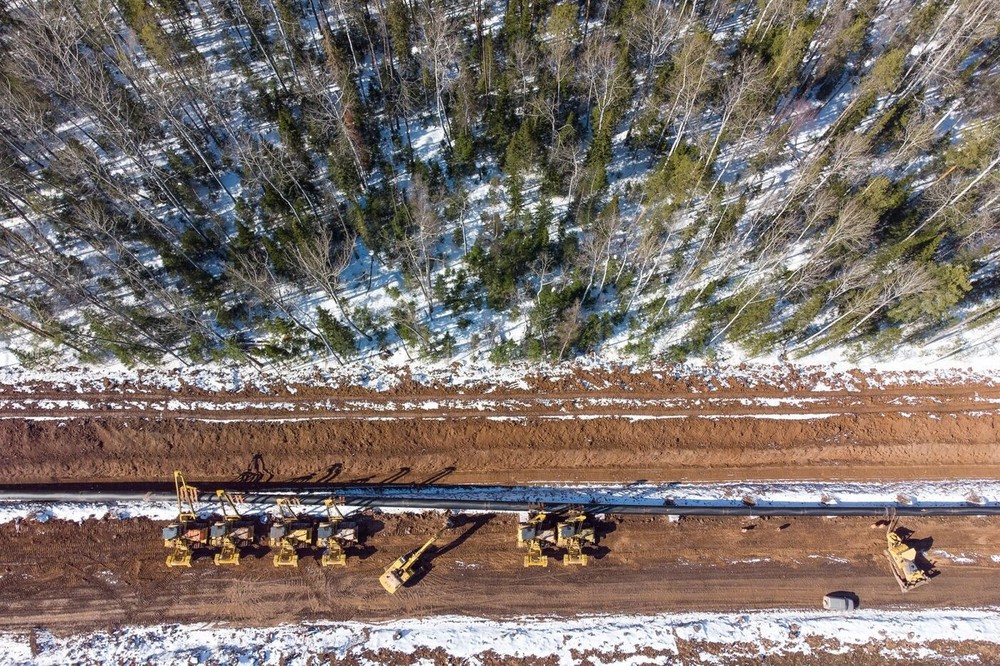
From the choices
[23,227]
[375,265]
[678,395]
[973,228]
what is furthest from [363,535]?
[973,228]

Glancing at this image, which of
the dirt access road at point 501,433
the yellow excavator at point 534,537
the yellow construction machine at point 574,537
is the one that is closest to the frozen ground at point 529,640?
the yellow excavator at point 534,537

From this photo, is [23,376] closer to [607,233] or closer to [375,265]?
[375,265]

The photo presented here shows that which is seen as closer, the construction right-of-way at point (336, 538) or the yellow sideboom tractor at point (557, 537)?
the construction right-of-way at point (336, 538)

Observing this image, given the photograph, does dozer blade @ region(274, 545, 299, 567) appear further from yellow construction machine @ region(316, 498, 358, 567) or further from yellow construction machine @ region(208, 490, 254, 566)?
yellow construction machine @ region(208, 490, 254, 566)

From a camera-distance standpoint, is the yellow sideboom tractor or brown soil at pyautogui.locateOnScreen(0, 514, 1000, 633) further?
the yellow sideboom tractor

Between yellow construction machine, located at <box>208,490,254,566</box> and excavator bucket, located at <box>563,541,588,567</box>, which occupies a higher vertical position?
yellow construction machine, located at <box>208,490,254,566</box>

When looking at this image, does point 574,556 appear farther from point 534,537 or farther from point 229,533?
point 229,533

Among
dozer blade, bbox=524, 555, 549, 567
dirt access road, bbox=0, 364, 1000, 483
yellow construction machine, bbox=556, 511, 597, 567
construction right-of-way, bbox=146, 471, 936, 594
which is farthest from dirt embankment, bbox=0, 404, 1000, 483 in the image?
dozer blade, bbox=524, 555, 549, 567

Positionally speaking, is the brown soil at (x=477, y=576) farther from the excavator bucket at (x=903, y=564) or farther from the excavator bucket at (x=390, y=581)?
the excavator bucket at (x=390, y=581)
